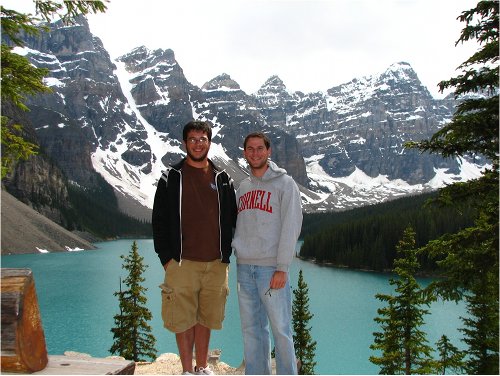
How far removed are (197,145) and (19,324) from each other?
311cm

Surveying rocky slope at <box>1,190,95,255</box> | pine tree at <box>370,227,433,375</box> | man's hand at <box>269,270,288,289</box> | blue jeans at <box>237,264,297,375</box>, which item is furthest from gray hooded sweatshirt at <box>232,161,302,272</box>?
rocky slope at <box>1,190,95,255</box>

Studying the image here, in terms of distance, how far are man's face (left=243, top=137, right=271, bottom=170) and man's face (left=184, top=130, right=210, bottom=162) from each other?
24.3 inches

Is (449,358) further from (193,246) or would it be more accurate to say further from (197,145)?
(197,145)

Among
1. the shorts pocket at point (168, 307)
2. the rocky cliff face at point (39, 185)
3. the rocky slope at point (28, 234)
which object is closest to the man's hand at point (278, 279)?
the shorts pocket at point (168, 307)

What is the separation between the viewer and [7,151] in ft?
24.2

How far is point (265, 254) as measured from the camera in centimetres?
599

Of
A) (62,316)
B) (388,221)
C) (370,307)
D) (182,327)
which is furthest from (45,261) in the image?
(182,327)

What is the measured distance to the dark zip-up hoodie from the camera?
19.4 feet

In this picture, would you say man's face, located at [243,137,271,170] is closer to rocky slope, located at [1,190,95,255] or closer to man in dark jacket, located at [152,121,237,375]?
man in dark jacket, located at [152,121,237,375]

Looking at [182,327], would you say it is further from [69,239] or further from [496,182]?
[69,239]

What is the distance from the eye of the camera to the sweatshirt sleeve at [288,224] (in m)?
5.81

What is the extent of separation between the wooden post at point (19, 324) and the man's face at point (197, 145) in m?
2.63

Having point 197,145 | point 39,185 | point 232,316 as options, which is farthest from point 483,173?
point 39,185

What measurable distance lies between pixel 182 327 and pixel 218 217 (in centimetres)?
157
